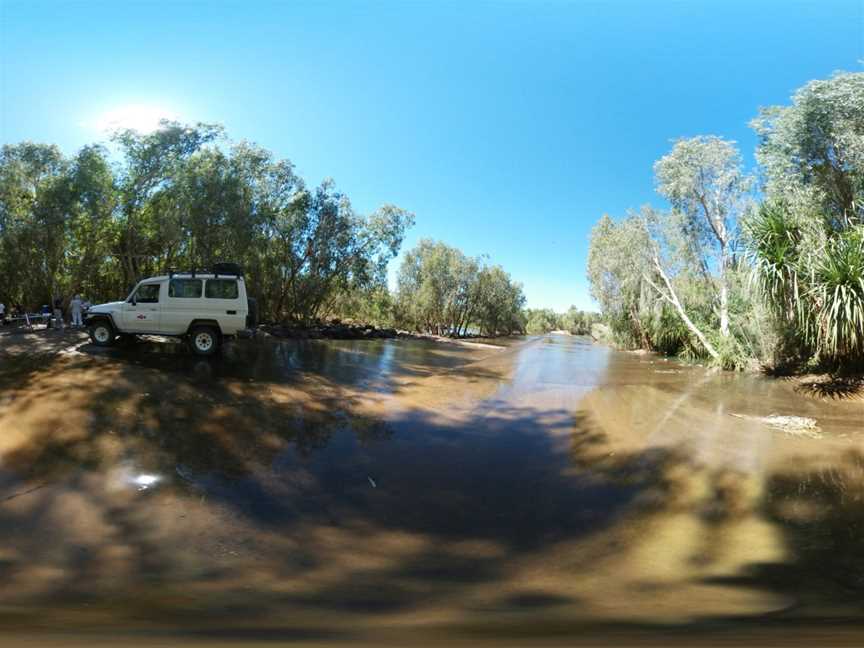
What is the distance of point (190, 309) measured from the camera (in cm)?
1094

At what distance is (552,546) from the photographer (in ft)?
10.5

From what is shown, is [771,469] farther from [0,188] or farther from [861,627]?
[0,188]

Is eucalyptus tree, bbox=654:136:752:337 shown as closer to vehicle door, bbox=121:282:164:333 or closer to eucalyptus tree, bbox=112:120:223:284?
vehicle door, bbox=121:282:164:333

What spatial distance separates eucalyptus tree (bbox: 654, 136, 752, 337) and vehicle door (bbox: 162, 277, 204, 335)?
58.2 ft

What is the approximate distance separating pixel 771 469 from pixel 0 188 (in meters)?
31.8

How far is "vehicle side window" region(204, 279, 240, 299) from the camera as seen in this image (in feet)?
36.0

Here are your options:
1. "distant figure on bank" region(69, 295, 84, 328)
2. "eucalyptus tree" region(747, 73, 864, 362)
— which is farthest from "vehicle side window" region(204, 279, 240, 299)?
"eucalyptus tree" region(747, 73, 864, 362)

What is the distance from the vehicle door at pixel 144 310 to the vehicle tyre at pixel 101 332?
540 mm

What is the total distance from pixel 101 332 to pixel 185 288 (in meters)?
2.64

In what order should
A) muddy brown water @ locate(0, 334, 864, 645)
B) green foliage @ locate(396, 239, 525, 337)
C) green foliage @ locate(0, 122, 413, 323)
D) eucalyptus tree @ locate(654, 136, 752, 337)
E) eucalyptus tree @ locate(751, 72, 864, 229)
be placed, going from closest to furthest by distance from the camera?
1. muddy brown water @ locate(0, 334, 864, 645)
2. eucalyptus tree @ locate(751, 72, 864, 229)
3. eucalyptus tree @ locate(654, 136, 752, 337)
4. green foliage @ locate(0, 122, 413, 323)
5. green foliage @ locate(396, 239, 525, 337)

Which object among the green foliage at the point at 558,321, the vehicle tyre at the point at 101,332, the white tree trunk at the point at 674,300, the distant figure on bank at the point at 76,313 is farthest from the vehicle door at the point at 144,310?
the green foliage at the point at 558,321

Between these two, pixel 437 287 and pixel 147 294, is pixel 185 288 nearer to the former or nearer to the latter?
pixel 147 294

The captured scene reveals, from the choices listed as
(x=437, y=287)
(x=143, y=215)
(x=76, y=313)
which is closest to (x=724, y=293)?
(x=76, y=313)

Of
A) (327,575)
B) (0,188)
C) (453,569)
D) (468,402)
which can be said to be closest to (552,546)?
(453,569)
